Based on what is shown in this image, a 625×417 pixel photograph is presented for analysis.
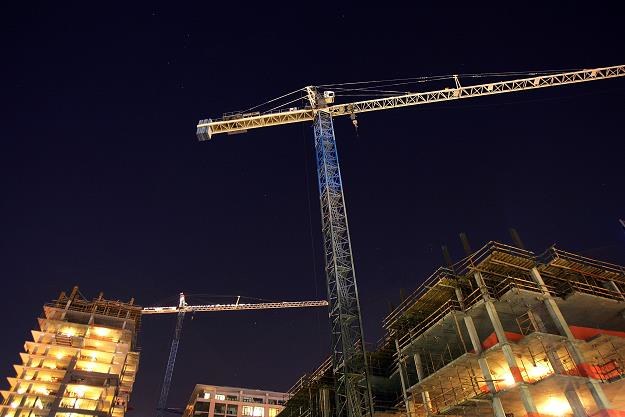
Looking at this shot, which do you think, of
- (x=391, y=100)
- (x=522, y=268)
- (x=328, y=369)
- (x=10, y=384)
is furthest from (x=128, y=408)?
(x=522, y=268)

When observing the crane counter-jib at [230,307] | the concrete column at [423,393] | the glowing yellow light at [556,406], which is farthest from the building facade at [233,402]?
the glowing yellow light at [556,406]

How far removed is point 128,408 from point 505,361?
237 feet

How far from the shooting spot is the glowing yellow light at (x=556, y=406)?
31.5 metres

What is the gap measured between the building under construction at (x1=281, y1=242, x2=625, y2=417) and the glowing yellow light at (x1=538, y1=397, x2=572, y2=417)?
2.4 inches

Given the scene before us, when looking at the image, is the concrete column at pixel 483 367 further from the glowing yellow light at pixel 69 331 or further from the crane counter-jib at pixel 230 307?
the crane counter-jib at pixel 230 307

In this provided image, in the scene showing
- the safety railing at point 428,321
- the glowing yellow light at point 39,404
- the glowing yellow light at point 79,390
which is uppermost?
the glowing yellow light at point 79,390

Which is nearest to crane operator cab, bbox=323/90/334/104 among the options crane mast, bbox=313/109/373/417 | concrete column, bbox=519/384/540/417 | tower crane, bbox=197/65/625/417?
tower crane, bbox=197/65/625/417

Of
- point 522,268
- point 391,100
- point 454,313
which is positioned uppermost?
point 391,100

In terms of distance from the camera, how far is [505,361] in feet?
109

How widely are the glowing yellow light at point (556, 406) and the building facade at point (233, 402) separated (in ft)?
275

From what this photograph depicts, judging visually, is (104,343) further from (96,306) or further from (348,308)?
(348,308)

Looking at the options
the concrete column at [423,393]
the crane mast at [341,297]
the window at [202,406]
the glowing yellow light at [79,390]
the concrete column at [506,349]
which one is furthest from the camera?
the window at [202,406]

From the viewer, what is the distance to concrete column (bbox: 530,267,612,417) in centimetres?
2870

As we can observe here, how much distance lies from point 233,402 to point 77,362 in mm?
46309
